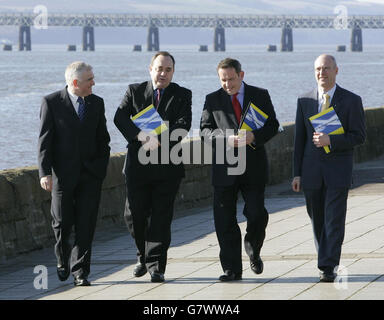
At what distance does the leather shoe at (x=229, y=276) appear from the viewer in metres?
8.29

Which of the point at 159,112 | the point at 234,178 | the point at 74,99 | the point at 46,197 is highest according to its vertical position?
the point at 74,99

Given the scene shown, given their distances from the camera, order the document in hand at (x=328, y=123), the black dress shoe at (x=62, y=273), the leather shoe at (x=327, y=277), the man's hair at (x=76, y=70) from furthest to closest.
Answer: the black dress shoe at (x=62, y=273) < the man's hair at (x=76, y=70) < the document in hand at (x=328, y=123) < the leather shoe at (x=327, y=277)

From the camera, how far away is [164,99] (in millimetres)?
8555

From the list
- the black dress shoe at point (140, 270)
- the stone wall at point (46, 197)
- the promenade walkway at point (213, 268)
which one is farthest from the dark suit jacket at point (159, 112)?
the stone wall at point (46, 197)

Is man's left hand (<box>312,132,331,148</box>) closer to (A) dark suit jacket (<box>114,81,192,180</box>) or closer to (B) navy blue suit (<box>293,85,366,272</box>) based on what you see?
(B) navy blue suit (<box>293,85,366,272</box>)

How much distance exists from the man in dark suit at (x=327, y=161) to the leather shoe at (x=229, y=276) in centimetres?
64

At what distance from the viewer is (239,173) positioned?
8438 mm

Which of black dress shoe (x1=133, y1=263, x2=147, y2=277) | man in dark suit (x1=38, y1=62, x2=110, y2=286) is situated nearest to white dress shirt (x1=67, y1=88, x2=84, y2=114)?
man in dark suit (x1=38, y1=62, x2=110, y2=286)

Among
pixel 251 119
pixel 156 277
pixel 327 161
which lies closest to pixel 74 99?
pixel 251 119

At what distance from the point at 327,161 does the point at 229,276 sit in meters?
1.11

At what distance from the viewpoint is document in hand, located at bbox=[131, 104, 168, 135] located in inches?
332

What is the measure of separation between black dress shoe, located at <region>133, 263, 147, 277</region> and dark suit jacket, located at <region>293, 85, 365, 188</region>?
1.39 meters

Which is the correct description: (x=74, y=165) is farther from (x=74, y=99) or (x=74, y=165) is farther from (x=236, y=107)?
(x=236, y=107)

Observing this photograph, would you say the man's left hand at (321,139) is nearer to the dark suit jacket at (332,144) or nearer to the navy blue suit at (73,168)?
the dark suit jacket at (332,144)
